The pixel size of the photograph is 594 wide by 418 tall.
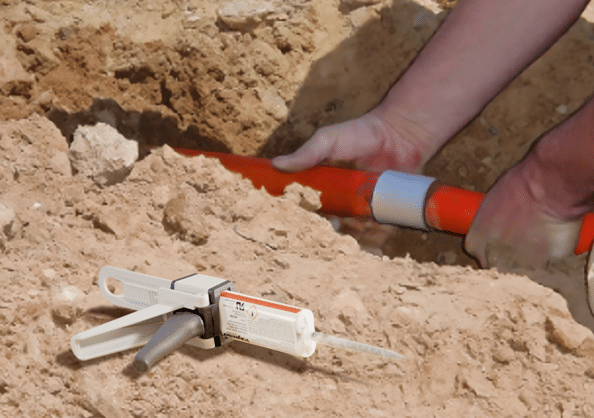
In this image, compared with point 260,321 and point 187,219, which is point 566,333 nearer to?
point 260,321

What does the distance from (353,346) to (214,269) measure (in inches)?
12.5

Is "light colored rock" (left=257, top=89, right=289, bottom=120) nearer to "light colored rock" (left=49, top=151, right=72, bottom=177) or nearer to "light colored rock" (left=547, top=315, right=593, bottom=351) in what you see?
"light colored rock" (left=49, top=151, right=72, bottom=177)

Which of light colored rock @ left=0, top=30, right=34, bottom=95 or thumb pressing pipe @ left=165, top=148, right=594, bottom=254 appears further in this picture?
light colored rock @ left=0, top=30, right=34, bottom=95

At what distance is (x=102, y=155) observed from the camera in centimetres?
119

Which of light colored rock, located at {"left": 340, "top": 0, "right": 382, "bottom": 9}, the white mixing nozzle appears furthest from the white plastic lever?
light colored rock, located at {"left": 340, "top": 0, "right": 382, "bottom": 9}

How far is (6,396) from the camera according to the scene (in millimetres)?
831

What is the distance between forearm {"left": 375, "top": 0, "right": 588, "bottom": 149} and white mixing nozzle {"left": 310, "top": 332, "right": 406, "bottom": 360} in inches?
44.0

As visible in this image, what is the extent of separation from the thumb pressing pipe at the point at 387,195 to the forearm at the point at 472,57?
13.1 inches

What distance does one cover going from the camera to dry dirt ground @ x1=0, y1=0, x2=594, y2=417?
2.73 ft

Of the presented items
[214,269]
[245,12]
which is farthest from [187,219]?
[245,12]

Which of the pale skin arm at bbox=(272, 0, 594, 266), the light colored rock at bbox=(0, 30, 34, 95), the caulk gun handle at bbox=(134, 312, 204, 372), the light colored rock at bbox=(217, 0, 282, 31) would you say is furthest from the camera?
the light colored rock at bbox=(217, 0, 282, 31)

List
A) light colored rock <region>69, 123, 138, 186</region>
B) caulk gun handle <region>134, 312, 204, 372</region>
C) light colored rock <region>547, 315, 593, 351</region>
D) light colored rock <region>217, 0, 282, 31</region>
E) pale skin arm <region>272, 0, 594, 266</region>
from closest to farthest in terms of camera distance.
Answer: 1. caulk gun handle <region>134, 312, 204, 372</region>
2. light colored rock <region>547, 315, 593, 351</region>
3. light colored rock <region>69, 123, 138, 186</region>
4. pale skin arm <region>272, 0, 594, 266</region>
5. light colored rock <region>217, 0, 282, 31</region>

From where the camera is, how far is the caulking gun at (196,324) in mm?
792

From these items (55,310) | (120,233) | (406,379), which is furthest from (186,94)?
(406,379)
